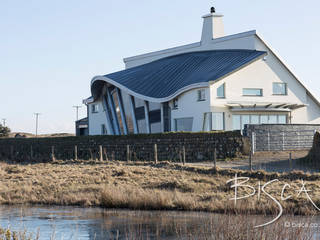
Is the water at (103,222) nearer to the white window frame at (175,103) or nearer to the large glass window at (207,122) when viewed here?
the large glass window at (207,122)

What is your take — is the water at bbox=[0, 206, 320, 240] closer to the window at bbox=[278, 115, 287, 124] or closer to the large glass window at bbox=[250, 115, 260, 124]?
the large glass window at bbox=[250, 115, 260, 124]

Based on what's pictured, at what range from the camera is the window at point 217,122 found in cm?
4053

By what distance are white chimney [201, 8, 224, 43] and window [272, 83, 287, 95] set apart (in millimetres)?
10189

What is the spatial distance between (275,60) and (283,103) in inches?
169

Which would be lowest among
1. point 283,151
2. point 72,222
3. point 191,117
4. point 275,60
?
point 72,222

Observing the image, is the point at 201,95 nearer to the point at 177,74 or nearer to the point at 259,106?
the point at 259,106

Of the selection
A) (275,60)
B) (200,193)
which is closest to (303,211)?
(200,193)

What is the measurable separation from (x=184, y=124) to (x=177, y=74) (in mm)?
7015

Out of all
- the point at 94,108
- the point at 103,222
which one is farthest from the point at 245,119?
the point at 103,222

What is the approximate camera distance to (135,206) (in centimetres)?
1997

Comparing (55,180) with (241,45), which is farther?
(241,45)

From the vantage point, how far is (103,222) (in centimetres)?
1691

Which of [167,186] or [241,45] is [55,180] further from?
[241,45]

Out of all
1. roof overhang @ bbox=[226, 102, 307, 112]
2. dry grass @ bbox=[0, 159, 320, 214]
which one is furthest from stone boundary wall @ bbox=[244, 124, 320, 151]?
dry grass @ bbox=[0, 159, 320, 214]
